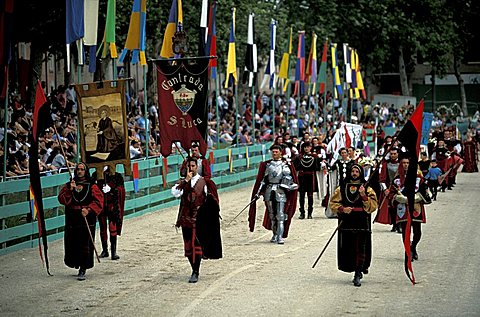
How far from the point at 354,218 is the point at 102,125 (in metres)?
4.96

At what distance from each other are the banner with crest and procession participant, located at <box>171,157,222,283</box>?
365 cm

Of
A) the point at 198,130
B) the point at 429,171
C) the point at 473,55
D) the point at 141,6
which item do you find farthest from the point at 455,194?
the point at 473,55

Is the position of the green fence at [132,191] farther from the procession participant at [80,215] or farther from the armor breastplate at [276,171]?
the armor breastplate at [276,171]

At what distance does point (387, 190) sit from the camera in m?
16.8

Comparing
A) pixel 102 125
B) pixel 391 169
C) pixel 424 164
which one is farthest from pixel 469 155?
pixel 102 125

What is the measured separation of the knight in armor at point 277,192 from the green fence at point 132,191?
3.72 meters

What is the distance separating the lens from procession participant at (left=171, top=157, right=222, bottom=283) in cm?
1486

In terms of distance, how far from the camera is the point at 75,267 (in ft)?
50.8

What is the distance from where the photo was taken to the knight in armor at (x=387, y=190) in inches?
686

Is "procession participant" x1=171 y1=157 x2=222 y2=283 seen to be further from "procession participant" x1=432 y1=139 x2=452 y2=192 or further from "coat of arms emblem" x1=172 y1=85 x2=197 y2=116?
"procession participant" x1=432 y1=139 x2=452 y2=192

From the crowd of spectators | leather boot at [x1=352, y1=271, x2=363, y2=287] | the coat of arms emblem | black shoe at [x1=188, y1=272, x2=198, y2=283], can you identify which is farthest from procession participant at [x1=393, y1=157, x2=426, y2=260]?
the crowd of spectators

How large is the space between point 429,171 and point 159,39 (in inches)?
504

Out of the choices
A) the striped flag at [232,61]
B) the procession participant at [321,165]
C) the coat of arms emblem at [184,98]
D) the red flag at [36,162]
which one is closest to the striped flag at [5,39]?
the red flag at [36,162]

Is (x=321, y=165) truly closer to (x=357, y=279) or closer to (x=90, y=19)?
(x=90, y=19)
